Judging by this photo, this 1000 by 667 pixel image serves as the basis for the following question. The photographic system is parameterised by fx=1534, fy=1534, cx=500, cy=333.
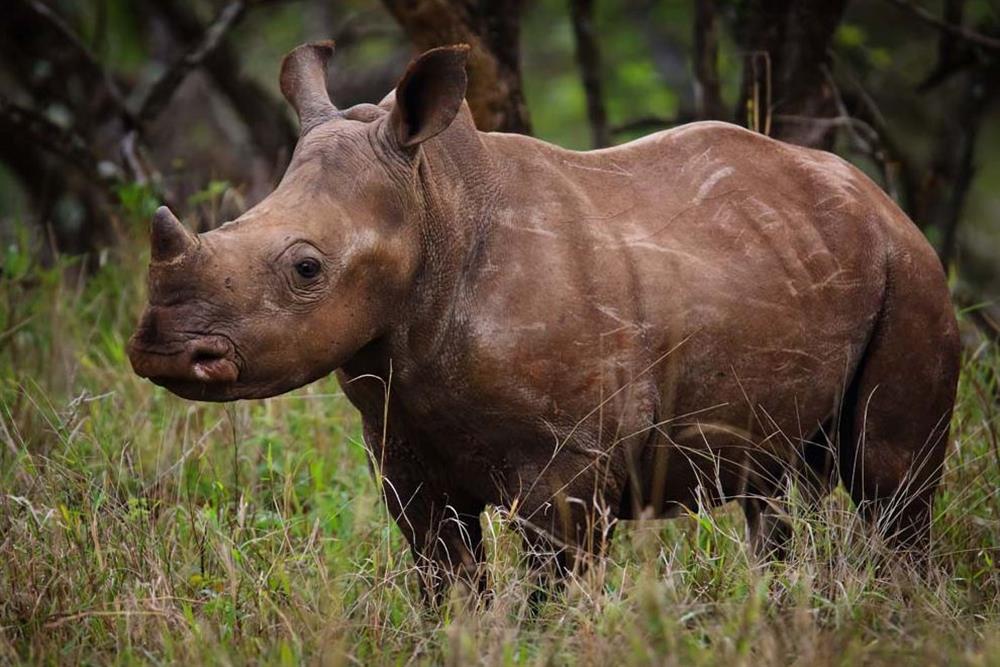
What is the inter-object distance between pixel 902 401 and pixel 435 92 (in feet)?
5.97

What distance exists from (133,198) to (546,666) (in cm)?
435

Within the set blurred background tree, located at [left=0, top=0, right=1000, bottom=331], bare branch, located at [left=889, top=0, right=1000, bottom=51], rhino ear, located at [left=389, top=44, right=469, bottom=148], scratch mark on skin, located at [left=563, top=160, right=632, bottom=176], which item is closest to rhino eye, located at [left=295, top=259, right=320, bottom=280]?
rhino ear, located at [left=389, top=44, right=469, bottom=148]

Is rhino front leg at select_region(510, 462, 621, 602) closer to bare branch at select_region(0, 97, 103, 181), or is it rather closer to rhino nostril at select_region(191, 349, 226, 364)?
rhino nostril at select_region(191, 349, 226, 364)

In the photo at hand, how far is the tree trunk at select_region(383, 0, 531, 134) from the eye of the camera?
6.86 m

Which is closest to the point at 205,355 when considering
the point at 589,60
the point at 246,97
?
the point at 589,60

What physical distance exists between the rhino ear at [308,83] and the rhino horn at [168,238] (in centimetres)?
71

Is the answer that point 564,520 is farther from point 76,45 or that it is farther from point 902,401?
point 76,45

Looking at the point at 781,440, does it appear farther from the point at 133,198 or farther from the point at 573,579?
the point at 133,198

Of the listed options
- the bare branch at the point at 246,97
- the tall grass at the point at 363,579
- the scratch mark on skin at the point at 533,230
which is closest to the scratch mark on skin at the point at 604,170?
the scratch mark on skin at the point at 533,230

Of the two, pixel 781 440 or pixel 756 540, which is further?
pixel 756 540

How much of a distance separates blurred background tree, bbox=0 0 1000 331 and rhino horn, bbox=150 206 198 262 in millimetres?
Answer: 1883

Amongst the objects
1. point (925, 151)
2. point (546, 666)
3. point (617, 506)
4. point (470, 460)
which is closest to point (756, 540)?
point (617, 506)

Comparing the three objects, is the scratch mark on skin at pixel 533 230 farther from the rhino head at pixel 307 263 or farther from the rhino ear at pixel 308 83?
the rhino ear at pixel 308 83

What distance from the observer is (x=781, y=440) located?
4773mm
